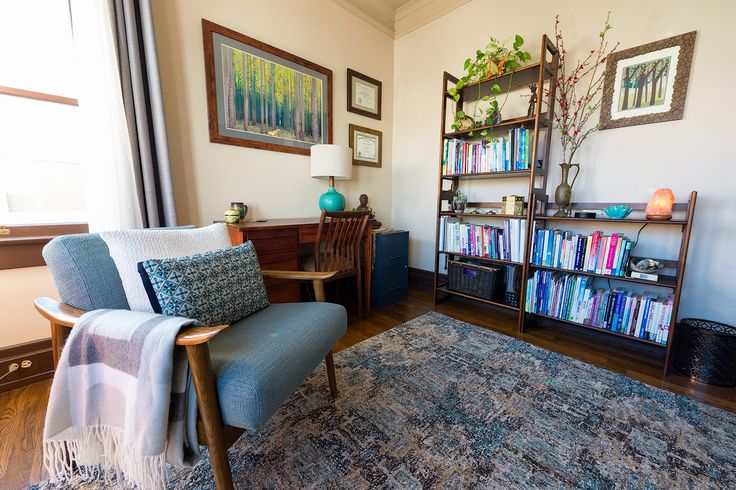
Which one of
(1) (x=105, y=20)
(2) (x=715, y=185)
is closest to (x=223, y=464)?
(1) (x=105, y=20)

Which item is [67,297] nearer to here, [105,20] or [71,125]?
[71,125]

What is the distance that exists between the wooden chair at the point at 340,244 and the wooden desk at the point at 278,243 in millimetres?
102

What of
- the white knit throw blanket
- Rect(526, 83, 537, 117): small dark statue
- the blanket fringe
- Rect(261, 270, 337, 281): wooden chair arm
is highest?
Rect(526, 83, 537, 117): small dark statue

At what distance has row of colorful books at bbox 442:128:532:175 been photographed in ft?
6.83

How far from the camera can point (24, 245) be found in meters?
1.41

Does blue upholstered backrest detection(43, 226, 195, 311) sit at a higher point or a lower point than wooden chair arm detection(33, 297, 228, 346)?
higher

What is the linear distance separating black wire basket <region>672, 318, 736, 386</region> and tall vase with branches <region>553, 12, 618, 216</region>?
914mm

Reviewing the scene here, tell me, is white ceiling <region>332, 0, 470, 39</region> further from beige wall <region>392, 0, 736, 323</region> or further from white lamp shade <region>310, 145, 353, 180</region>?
white lamp shade <region>310, 145, 353, 180</region>

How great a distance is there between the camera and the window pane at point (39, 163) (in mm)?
1414

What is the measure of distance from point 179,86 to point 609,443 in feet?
9.46

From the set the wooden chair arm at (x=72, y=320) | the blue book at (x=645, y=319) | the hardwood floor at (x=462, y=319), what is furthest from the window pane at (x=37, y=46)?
the blue book at (x=645, y=319)

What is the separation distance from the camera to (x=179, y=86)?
73.3 inches

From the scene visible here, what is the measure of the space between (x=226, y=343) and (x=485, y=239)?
1973 millimetres

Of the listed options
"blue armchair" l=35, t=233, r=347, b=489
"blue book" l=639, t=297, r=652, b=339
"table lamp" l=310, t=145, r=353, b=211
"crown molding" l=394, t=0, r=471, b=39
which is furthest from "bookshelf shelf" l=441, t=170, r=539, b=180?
"blue armchair" l=35, t=233, r=347, b=489
